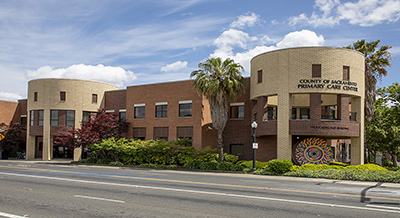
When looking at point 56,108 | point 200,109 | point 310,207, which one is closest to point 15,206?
point 310,207

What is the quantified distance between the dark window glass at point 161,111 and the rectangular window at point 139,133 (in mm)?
2492

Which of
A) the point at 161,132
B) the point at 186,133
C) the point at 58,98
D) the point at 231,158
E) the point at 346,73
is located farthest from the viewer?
the point at 58,98

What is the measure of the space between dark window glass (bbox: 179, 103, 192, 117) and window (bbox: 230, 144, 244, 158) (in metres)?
5.13

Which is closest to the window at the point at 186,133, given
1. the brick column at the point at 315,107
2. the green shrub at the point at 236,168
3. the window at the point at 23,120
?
the green shrub at the point at 236,168

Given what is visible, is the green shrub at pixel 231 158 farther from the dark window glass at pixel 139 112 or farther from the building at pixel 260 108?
the dark window glass at pixel 139 112

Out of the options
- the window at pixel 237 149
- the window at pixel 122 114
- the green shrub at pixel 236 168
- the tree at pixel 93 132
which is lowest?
the green shrub at pixel 236 168

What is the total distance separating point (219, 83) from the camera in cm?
3145

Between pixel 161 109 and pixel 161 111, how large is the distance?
8.0 inches

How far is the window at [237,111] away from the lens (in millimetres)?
36344

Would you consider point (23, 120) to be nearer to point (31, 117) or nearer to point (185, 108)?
point (31, 117)

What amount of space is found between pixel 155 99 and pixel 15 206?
29.1 metres

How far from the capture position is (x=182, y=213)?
10852 mm

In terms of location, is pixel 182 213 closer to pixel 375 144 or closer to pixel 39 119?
pixel 375 144

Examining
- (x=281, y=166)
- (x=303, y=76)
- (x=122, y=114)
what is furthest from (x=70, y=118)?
(x=281, y=166)
